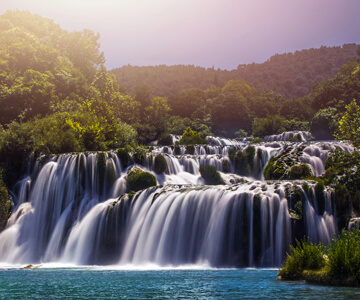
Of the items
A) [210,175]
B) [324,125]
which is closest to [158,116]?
[324,125]

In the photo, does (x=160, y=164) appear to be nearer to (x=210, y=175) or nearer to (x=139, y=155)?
(x=139, y=155)

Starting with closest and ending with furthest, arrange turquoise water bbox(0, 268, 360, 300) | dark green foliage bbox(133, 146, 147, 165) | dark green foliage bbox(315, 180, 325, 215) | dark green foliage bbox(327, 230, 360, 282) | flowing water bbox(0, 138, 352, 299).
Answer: turquoise water bbox(0, 268, 360, 300)
dark green foliage bbox(327, 230, 360, 282)
flowing water bbox(0, 138, 352, 299)
dark green foliage bbox(315, 180, 325, 215)
dark green foliage bbox(133, 146, 147, 165)

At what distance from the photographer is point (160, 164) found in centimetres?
3756

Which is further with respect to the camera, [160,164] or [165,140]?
[165,140]

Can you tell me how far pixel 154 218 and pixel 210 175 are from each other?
12.2 metres

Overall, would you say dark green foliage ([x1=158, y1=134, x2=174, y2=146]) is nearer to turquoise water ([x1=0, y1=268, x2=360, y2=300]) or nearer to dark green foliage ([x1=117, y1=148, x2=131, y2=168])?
dark green foliage ([x1=117, y1=148, x2=131, y2=168])

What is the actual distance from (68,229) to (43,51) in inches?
1434

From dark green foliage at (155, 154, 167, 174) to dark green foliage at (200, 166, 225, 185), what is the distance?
131 inches

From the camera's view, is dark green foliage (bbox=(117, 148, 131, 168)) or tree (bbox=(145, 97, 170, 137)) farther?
tree (bbox=(145, 97, 170, 137))

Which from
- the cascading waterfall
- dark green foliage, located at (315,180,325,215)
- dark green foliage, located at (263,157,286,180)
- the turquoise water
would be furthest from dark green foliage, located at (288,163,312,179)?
the turquoise water

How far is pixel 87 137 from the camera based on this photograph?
4294 cm

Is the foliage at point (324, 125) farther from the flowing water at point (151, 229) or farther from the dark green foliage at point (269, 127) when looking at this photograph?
the flowing water at point (151, 229)

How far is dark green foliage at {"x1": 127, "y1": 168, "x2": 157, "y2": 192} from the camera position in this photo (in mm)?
33781

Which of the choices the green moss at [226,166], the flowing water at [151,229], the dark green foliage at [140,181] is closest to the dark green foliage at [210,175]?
the green moss at [226,166]
